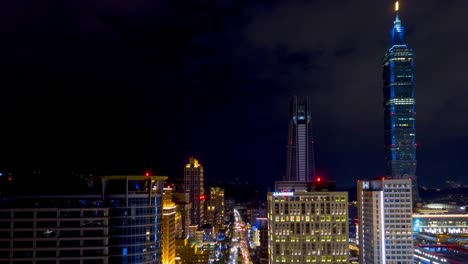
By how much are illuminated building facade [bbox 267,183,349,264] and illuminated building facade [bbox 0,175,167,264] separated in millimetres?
27245

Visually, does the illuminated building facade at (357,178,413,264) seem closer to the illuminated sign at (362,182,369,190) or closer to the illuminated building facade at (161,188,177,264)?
the illuminated sign at (362,182,369,190)

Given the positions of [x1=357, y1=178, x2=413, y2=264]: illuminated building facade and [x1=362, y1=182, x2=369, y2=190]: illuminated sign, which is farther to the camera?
[x1=362, y1=182, x2=369, y2=190]: illuminated sign

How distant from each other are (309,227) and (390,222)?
165 ft

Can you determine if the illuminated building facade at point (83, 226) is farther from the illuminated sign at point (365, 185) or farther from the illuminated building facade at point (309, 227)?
the illuminated sign at point (365, 185)

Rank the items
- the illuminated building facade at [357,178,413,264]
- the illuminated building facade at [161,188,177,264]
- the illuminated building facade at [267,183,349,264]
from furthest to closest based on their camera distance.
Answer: the illuminated building facade at [357,178,413,264] → the illuminated building facade at [161,188,177,264] → the illuminated building facade at [267,183,349,264]

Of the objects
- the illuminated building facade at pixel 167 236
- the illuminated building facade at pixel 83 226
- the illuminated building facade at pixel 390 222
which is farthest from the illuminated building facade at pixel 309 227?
the illuminated building facade at pixel 390 222

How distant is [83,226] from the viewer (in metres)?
79.1

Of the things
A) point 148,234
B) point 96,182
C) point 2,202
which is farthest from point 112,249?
point 2,202

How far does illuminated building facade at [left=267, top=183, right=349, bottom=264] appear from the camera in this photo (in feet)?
323

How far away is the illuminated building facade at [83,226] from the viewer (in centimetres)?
7725

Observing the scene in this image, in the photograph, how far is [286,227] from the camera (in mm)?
100125

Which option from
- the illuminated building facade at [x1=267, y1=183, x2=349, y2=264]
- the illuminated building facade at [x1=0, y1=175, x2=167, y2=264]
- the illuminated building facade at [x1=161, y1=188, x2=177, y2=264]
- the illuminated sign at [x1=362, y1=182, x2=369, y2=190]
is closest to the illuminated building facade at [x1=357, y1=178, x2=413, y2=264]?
the illuminated sign at [x1=362, y1=182, x2=369, y2=190]

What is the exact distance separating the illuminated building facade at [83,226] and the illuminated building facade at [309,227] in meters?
27.2

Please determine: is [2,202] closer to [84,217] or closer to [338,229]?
[84,217]
